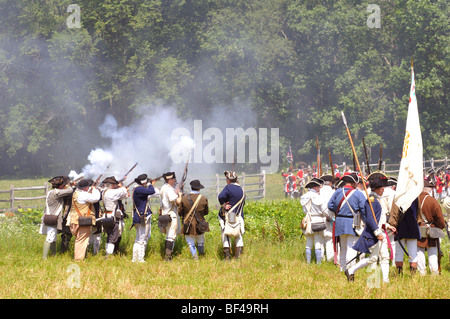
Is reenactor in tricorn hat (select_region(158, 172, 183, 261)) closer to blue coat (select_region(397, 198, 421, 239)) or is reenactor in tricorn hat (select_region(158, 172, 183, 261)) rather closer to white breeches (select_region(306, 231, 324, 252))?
white breeches (select_region(306, 231, 324, 252))

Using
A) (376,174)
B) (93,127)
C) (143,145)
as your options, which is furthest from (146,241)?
(93,127)

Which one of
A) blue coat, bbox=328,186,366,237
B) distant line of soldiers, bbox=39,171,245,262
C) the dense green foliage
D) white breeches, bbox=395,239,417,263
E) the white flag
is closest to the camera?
the white flag

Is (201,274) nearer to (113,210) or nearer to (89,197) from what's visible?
(113,210)

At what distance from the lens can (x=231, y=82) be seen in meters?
46.8

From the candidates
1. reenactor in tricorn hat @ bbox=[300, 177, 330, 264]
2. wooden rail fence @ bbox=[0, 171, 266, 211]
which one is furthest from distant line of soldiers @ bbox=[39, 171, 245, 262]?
wooden rail fence @ bbox=[0, 171, 266, 211]

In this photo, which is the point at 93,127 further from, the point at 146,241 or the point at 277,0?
the point at 146,241

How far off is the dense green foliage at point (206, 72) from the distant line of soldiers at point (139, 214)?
31256 mm

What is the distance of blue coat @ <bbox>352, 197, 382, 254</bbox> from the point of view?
9227 millimetres

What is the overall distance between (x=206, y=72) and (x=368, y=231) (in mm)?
38994

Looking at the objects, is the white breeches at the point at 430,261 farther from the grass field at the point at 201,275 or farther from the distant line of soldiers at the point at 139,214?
the distant line of soldiers at the point at 139,214

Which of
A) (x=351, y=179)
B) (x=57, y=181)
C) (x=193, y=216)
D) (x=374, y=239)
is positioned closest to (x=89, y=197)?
(x=57, y=181)

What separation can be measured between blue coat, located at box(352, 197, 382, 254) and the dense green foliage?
3295cm

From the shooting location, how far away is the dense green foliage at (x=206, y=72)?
43.5 metres

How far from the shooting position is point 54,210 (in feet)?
39.1
